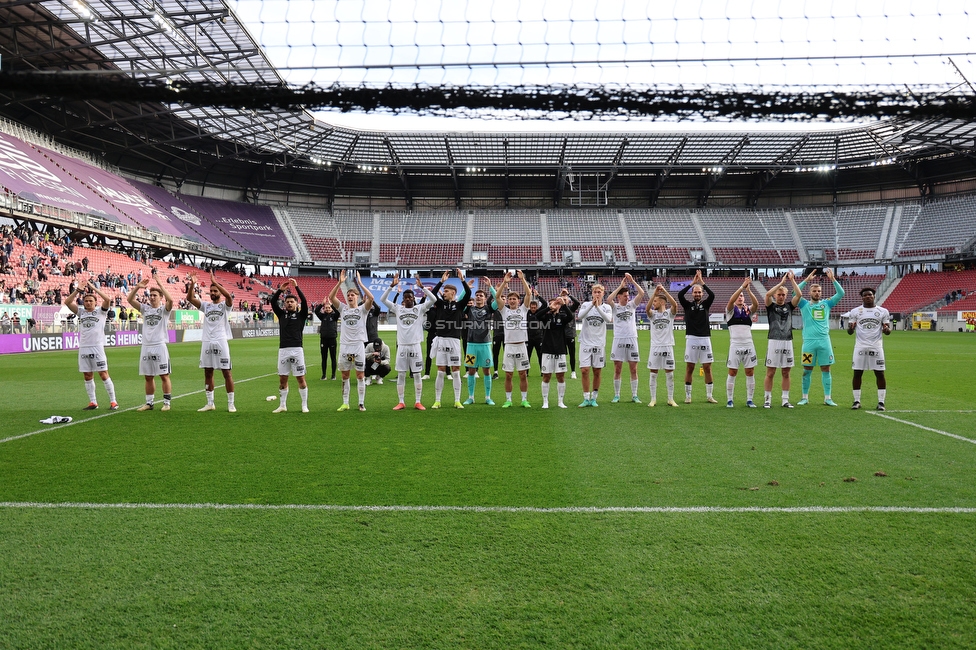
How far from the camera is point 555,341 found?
9.82 meters

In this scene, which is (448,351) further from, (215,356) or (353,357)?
(215,356)

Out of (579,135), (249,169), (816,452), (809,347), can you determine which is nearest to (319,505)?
(816,452)

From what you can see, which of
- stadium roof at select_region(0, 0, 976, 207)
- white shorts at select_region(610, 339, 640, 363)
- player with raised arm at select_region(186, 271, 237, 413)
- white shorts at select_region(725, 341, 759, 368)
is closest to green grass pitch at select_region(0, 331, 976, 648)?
player with raised arm at select_region(186, 271, 237, 413)

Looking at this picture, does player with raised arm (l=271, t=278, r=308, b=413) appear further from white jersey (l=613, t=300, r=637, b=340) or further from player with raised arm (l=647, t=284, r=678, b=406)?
player with raised arm (l=647, t=284, r=678, b=406)

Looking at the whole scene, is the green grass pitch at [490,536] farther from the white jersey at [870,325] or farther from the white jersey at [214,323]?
the white jersey at [214,323]

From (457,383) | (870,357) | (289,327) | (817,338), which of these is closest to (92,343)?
(289,327)

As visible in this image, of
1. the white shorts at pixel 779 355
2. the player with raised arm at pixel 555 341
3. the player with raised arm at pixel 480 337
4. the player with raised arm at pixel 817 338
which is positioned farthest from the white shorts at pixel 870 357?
the player with raised arm at pixel 480 337

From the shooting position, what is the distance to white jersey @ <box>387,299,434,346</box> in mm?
9609

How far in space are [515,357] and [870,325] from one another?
5.60 meters

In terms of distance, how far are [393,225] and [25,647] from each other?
60377 mm

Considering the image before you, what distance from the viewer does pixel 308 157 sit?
168 feet

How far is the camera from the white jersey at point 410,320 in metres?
9.61

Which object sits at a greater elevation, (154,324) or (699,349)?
(154,324)

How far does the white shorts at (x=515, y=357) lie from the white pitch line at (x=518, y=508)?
5342mm
